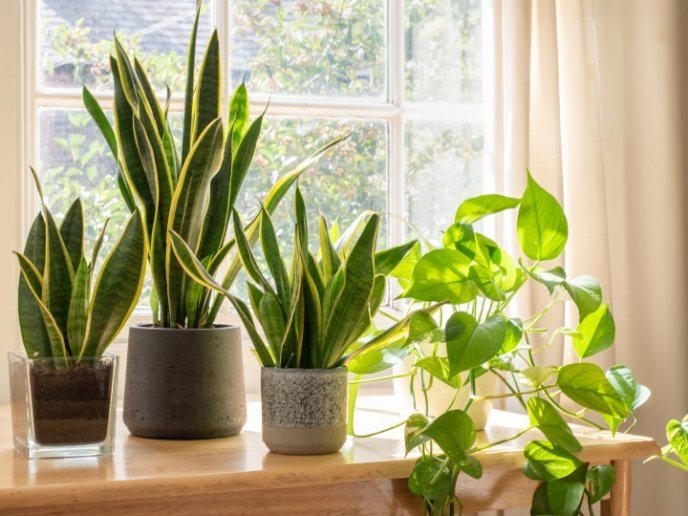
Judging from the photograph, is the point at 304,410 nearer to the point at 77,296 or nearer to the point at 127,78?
the point at 77,296

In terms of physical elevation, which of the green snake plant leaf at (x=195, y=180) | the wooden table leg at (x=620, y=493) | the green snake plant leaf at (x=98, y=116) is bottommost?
the wooden table leg at (x=620, y=493)

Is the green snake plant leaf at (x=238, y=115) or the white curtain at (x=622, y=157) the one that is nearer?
the green snake plant leaf at (x=238, y=115)

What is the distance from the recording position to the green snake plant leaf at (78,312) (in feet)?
3.99

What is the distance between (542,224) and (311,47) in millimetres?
913

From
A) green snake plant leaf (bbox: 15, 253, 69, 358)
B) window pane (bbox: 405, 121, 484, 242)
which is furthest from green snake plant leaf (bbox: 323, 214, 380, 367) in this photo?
window pane (bbox: 405, 121, 484, 242)

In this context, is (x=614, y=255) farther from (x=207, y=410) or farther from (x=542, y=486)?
(x=207, y=410)

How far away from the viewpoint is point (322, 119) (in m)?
1.97

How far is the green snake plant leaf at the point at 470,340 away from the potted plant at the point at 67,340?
0.41 m

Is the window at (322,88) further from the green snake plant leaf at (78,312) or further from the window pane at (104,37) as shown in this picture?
the green snake plant leaf at (78,312)

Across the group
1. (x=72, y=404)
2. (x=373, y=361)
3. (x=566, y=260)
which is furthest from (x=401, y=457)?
(x=566, y=260)

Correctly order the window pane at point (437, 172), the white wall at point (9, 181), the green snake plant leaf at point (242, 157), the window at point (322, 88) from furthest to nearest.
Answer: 1. the window pane at point (437, 172)
2. the window at point (322, 88)
3. the white wall at point (9, 181)
4. the green snake plant leaf at point (242, 157)

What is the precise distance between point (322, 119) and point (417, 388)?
72cm

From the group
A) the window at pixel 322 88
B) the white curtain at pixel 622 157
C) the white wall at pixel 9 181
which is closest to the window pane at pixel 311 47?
the window at pixel 322 88

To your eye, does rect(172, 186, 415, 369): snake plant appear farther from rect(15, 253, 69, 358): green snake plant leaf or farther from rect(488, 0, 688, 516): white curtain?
rect(488, 0, 688, 516): white curtain
